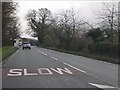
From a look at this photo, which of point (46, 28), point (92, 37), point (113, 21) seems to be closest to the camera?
point (113, 21)

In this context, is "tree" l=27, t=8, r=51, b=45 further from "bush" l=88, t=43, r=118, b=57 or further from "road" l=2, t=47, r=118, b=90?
"road" l=2, t=47, r=118, b=90

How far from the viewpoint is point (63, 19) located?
2982 inches

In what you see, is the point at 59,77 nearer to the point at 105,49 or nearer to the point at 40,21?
the point at 105,49

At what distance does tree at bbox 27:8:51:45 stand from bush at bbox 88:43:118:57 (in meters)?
66.5

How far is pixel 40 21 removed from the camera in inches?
4518

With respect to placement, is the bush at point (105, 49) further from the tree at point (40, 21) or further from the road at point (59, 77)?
the tree at point (40, 21)

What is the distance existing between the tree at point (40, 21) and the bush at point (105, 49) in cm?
6654


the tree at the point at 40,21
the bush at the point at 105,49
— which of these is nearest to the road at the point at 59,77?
the bush at the point at 105,49

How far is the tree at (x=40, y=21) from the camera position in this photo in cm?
11244

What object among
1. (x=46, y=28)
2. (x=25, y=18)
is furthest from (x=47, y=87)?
(x=25, y=18)

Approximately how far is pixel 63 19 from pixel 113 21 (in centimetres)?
2652

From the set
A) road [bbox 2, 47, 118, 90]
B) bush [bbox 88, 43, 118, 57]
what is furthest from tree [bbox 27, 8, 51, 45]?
road [bbox 2, 47, 118, 90]

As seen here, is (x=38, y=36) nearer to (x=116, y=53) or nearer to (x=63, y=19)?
(x=63, y=19)

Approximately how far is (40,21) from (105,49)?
253 feet
